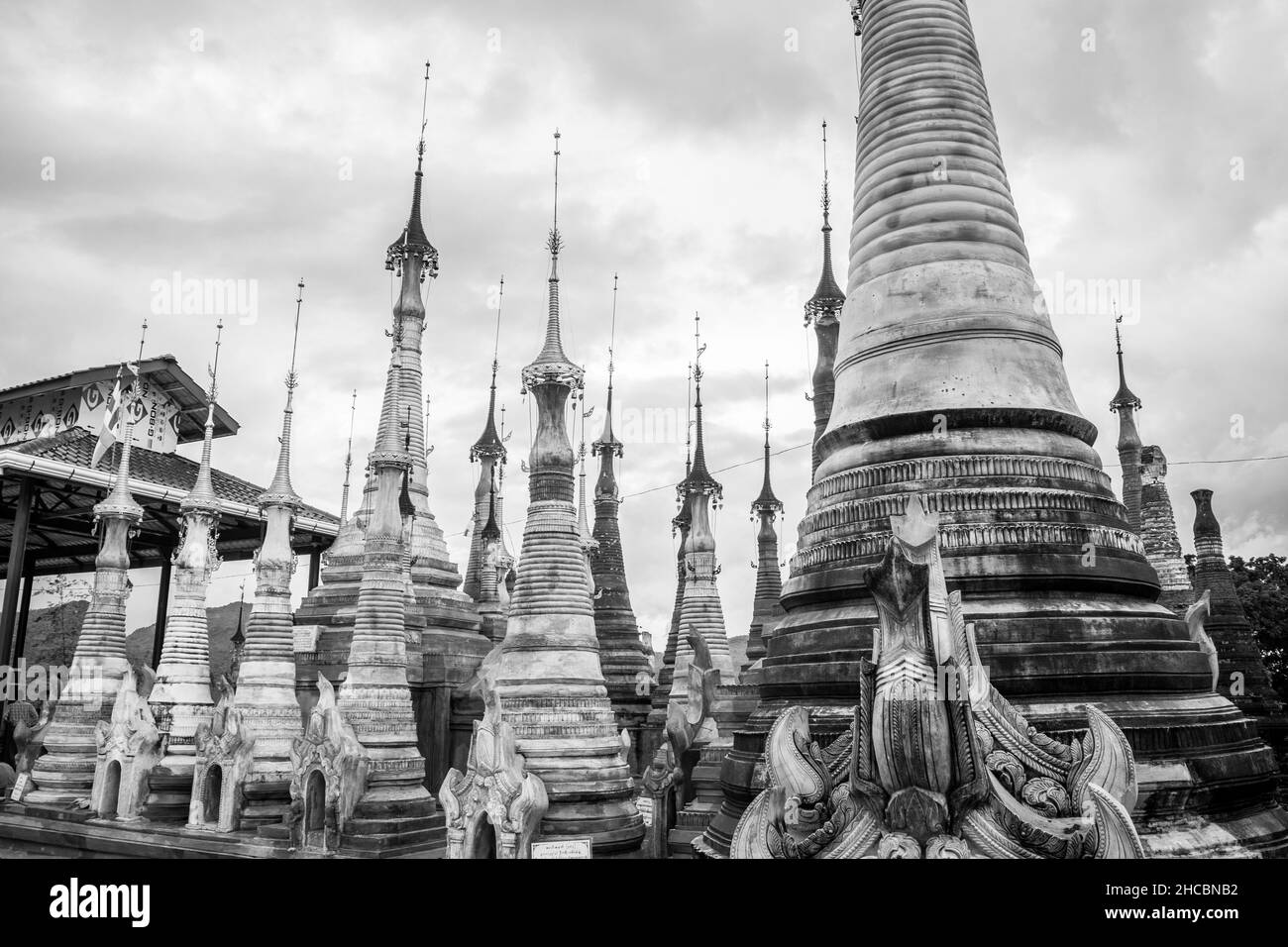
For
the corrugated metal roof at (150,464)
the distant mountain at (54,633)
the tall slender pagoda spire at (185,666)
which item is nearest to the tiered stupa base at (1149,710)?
the tall slender pagoda spire at (185,666)

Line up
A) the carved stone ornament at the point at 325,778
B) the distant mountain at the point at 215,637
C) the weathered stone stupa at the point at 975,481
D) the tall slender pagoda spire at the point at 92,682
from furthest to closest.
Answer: the distant mountain at the point at 215,637 → the tall slender pagoda spire at the point at 92,682 → the carved stone ornament at the point at 325,778 → the weathered stone stupa at the point at 975,481

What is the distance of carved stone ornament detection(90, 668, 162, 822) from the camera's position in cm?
2773

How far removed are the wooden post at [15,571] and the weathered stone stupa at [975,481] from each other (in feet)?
118

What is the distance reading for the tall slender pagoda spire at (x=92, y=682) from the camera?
2989 cm

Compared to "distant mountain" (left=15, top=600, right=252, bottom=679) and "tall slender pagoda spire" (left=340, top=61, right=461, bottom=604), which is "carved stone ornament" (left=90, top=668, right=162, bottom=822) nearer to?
"tall slender pagoda spire" (left=340, top=61, right=461, bottom=604)

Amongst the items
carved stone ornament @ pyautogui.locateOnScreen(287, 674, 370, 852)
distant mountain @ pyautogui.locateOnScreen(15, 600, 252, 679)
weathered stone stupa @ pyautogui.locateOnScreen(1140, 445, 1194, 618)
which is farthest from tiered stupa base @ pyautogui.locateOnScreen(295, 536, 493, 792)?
distant mountain @ pyautogui.locateOnScreen(15, 600, 252, 679)

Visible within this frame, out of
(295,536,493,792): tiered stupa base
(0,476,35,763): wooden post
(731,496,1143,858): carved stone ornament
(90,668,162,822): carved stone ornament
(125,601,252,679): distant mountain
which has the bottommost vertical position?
(731,496,1143,858): carved stone ornament

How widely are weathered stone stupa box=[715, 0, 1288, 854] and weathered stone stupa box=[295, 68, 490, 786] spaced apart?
16.7m

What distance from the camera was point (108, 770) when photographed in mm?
28219

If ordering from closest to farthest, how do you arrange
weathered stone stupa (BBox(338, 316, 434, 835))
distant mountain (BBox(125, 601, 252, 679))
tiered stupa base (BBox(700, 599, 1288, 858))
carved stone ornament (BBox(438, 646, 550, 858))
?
tiered stupa base (BBox(700, 599, 1288, 858)) < carved stone ornament (BBox(438, 646, 550, 858)) < weathered stone stupa (BBox(338, 316, 434, 835)) < distant mountain (BBox(125, 601, 252, 679))

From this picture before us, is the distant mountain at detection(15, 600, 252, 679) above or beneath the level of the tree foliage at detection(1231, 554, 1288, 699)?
above

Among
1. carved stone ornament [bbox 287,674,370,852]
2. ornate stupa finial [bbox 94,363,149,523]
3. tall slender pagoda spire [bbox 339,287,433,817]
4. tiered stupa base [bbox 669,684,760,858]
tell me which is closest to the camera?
tiered stupa base [bbox 669,684,760,858]

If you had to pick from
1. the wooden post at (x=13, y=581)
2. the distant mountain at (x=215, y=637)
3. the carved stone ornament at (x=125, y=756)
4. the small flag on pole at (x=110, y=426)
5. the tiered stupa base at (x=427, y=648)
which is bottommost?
the carved stone ornament at (x=125, y=756)

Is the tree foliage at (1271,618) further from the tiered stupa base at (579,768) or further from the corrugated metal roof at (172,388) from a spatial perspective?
the corrugated metal roof at (172,388)
